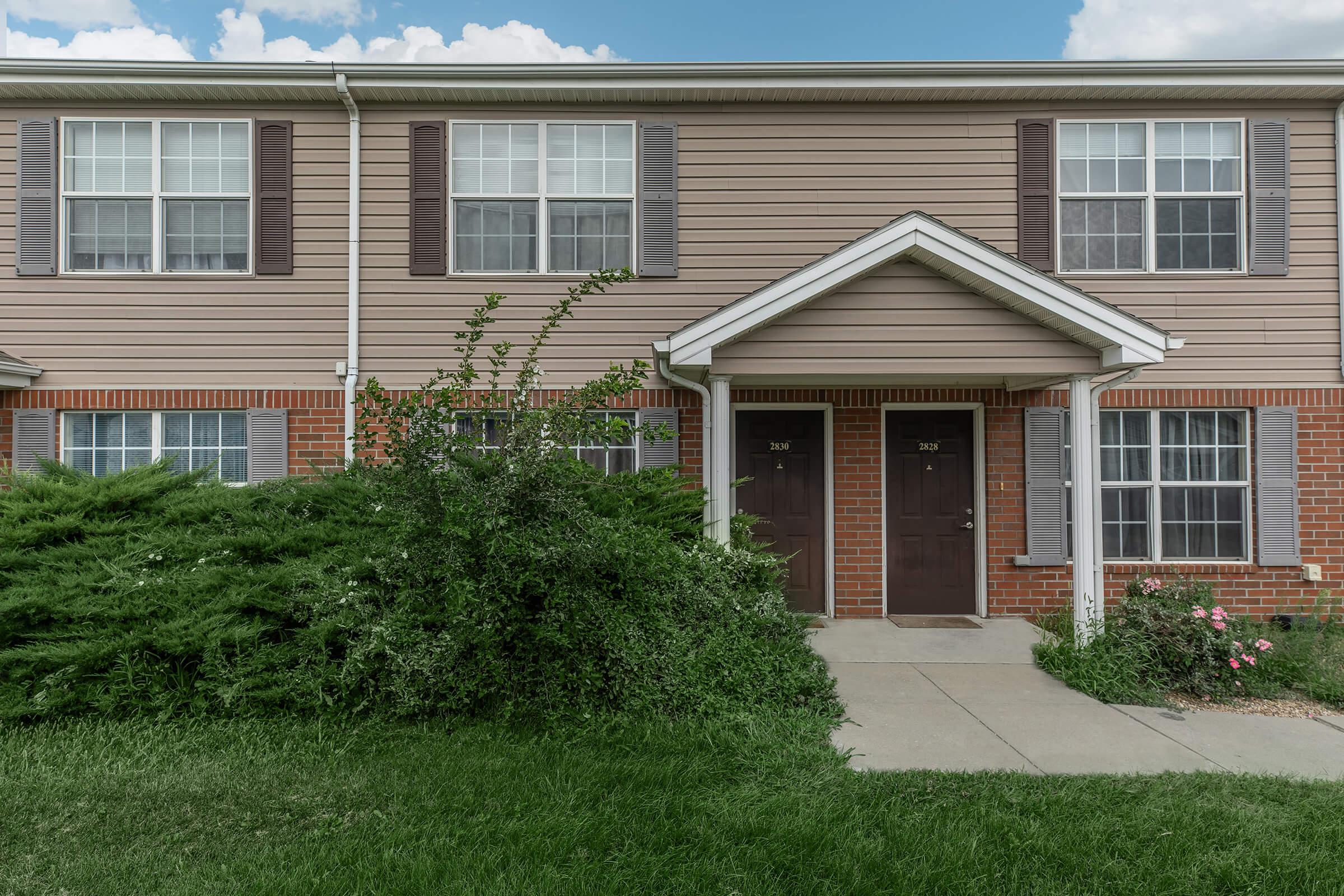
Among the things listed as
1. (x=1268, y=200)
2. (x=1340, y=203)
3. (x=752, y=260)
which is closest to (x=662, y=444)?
(x=752, y=260)

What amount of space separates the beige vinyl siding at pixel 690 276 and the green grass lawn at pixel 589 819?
4.02m

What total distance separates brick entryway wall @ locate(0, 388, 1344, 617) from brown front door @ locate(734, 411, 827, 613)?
186 mm

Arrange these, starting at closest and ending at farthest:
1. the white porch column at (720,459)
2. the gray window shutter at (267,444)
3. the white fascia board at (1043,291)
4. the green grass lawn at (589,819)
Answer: the green grass lawn at (589,819)
the white fascia board at (1043,291)
the white porch column at (720,459)
the gray window shutter at (267,444)

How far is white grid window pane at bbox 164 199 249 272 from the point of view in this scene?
7277 millimetres

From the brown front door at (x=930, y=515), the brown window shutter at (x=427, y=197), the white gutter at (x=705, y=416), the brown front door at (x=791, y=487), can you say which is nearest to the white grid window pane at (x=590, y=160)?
the brown window shutter at (x=427, y=197)

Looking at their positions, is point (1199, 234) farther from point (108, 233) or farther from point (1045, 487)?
point (108, 233)

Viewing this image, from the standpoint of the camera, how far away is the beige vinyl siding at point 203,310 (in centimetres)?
717

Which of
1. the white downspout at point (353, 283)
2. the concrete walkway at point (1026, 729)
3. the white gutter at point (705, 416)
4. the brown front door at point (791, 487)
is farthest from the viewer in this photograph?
the brown front door at point (791, 487)

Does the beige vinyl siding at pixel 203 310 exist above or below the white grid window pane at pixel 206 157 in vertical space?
below

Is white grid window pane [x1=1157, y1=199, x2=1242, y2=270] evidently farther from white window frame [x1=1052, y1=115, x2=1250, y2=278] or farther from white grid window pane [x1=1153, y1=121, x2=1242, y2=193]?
white grid window pane [x1=1153, y1=121, x2=1242, y2=193]

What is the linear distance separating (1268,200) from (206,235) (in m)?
10.5

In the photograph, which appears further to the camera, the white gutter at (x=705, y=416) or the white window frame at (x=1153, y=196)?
the white window frame at (x=1153, y=196)

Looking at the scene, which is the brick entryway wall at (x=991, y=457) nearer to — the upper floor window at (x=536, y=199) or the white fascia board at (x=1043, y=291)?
the upper floor window at (x=536, y=199)

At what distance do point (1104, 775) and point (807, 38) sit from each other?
63.3ft
